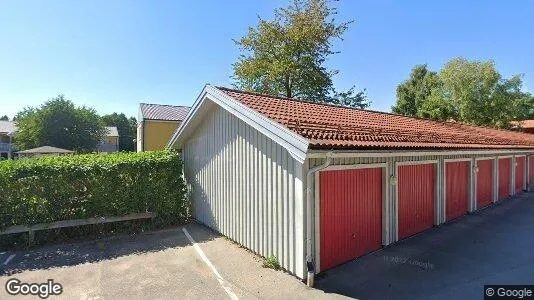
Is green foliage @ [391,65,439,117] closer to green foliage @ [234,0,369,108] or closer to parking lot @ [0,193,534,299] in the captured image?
green foliage @ [234,0,369,108]

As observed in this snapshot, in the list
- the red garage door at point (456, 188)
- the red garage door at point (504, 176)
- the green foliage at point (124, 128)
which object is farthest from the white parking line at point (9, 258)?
the green foliage at point (124, 128)

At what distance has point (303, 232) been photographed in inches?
232

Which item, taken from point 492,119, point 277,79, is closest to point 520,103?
point 492,119

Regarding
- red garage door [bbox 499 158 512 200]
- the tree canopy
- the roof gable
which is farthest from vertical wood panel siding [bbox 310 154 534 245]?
the tree canopy

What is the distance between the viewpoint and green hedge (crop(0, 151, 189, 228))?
26.5 feet

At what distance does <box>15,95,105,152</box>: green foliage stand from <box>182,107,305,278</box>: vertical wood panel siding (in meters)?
36.2

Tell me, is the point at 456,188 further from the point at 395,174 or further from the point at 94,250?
the point at 94,250

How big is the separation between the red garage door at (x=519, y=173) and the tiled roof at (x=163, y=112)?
22.0 metres

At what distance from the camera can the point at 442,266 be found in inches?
268

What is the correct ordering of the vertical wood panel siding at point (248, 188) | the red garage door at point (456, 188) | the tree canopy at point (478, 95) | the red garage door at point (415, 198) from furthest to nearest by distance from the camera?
the tree canopy at point (478, 95), the red garage door at point (456, 188), the red garage door at point (415, 198), the vertical wood panel siding at point (248, 188)

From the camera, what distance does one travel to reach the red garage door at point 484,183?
1338 cm

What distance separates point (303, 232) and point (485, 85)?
128ft

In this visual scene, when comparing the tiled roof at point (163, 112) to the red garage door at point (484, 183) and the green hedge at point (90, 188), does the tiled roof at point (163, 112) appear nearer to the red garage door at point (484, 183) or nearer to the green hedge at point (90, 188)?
the green hedge at point (90, 188)

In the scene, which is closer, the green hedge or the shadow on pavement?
the shadow on pavement
